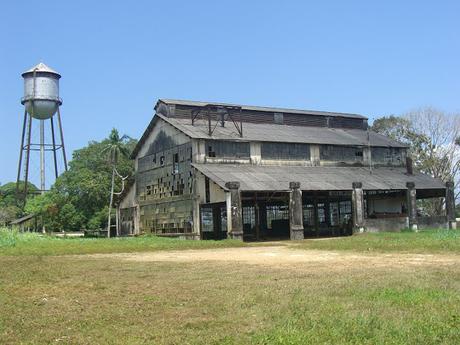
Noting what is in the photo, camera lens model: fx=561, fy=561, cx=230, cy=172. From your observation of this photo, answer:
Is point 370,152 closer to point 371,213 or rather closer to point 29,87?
point 371,213

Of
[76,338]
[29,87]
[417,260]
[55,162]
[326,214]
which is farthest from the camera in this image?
[55,162]

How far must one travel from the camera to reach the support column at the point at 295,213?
35.5 metres

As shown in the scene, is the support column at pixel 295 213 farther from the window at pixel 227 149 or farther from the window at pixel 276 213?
the window at pixel 276 213

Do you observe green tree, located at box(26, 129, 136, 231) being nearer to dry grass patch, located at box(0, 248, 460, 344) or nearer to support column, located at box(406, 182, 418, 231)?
support column, located at box(406, 182, 418, 231)

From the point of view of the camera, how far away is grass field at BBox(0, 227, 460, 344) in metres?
6.92

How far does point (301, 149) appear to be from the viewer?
44688 millimetres

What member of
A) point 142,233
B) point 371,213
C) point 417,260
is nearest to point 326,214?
point 371,213

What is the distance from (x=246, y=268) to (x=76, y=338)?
887 cm

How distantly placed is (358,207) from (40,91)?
4078cm

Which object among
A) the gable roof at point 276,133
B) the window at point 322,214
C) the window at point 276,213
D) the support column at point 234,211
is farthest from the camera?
the window at point 322,214

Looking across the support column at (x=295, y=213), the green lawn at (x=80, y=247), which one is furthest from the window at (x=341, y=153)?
the green lawn at (x=80, y=247)

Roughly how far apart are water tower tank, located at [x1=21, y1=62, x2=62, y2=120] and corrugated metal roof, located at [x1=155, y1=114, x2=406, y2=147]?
25.3 meters

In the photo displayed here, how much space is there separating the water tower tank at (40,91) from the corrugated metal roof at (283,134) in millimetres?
25270

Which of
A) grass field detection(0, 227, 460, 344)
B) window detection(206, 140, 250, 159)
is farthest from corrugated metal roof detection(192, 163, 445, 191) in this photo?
grass field detection(0, 227, 460, 344)
